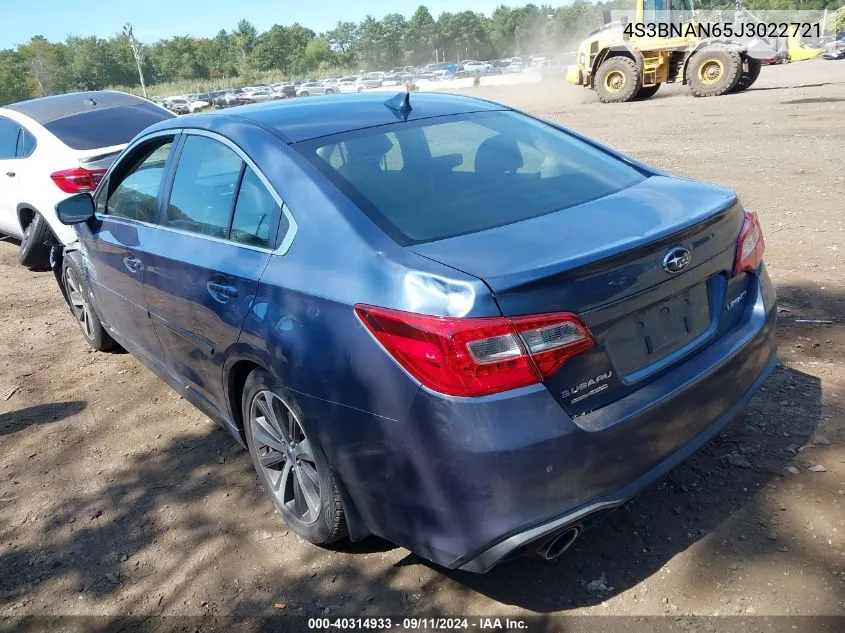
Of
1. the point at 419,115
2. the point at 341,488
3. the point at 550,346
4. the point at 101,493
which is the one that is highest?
the point at 419,115

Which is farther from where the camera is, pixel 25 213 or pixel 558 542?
pixel 25 213

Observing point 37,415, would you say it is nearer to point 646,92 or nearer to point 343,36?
point 646,92

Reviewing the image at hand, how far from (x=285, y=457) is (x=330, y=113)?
4.97 feet

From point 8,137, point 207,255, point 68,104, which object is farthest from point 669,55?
point 207,255

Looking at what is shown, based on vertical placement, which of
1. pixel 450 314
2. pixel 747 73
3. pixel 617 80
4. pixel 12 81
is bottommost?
pixel 747 73

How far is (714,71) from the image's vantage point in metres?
20.3

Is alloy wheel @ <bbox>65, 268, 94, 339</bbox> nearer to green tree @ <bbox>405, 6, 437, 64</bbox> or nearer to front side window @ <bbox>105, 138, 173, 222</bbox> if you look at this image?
front side window @ <bbox>105, 138, 173, 222</bbox>

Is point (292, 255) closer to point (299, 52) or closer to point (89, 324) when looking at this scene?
point (89, 324)

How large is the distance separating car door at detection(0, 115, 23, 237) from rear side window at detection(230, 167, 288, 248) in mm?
5645

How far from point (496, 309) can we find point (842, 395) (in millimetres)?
2494

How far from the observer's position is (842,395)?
141 inches

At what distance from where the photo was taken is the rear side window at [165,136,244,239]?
3070 mm

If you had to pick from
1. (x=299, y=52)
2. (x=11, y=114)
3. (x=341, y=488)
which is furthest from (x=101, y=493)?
(x=299, y=52)

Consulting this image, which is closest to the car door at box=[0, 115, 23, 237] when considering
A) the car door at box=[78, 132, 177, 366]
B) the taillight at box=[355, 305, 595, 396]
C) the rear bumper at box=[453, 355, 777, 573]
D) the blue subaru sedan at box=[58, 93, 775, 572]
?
the car door at box=[78, 132, 177, 366]
